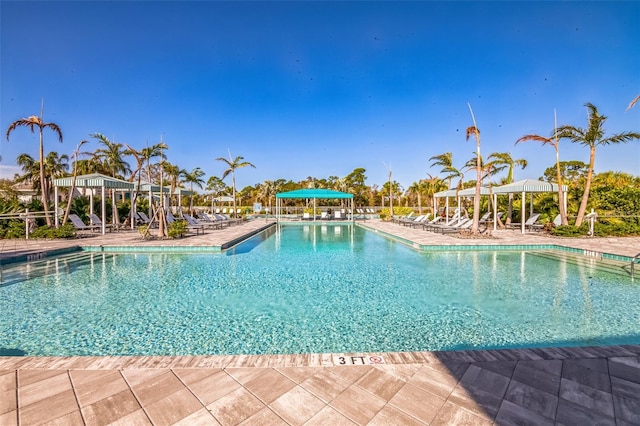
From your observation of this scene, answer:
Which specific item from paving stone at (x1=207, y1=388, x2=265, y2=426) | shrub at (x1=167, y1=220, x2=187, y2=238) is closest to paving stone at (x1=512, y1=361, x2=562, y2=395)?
paving stone at (x1=207, y1=388, x2=265, y2=426)

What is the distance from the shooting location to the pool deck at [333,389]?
176cm

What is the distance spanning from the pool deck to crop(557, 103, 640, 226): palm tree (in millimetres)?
11651

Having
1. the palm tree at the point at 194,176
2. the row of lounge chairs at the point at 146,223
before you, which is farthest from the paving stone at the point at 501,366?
the palm tree at the point at 194,176

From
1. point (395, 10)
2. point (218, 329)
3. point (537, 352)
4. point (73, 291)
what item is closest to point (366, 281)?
point (218, 329)

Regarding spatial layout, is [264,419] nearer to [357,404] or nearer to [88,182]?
[357,404]

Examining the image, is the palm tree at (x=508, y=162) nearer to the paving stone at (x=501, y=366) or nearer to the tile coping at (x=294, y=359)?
the tile coping at (x=294, y=359)

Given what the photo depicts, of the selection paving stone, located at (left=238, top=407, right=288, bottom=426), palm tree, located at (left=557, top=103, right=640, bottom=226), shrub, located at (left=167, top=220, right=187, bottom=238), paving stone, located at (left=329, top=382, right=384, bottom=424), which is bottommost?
paving stone, located at (left=329, top=382, right=384, bottom=424)

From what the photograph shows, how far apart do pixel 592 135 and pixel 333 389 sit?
1376 cm

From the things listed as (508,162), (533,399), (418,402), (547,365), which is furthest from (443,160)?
(418,402)

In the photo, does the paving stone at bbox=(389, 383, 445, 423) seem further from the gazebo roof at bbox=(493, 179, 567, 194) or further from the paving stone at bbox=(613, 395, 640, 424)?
the gazebo roof at bbox=(493, 179, 567, 194)

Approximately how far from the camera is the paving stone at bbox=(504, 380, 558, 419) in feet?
5.91

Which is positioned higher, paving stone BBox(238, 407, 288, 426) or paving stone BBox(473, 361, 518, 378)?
paving stone BBox(473, 361, 518, 378)

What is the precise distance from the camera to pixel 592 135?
36.2 ft

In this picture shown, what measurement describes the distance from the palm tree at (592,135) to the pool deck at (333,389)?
38.2 feet
